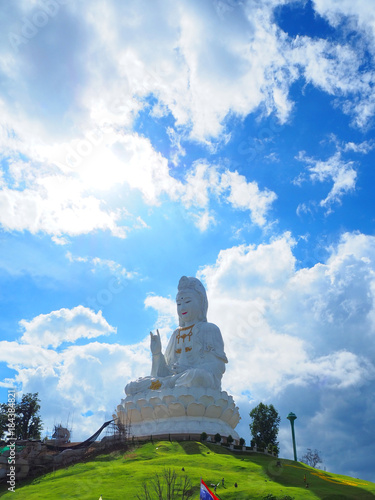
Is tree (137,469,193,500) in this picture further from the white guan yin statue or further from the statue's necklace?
the statue's necklace

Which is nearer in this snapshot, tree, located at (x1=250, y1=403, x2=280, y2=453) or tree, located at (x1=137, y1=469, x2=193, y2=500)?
tree, located at (x1=137, y1=469, x2=193, y2=500)

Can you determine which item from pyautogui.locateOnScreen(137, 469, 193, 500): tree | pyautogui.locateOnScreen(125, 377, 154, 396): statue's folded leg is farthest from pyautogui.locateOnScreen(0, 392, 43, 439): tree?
pyautogui.locateOnScreen(137, 469, 193, 500): tree

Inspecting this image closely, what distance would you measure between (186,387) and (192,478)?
1018cm

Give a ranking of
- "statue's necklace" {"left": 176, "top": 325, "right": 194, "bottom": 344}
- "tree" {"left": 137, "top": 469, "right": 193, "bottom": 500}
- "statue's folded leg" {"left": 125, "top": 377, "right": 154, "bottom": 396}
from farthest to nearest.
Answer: "statue's necklace" {"left": 176, "top": 325, "right": 194, "bottom": 344} → "statue's folded leg" {"left": 125, "top": 377, "right": 154, "bottom": 396} → "tree" {"left": 137, "top": 469, "right": 193, "bottom": 500}

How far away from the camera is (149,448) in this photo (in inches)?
867

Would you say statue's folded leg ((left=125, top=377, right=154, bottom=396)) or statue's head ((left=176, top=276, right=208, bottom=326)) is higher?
statue's head ((left=176, top=276, right=208, bottom=326))

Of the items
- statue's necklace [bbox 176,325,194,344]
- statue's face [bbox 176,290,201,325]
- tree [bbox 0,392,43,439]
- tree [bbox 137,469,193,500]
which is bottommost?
tree [bbox 137,469,193,500]

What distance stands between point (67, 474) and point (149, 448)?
477cm

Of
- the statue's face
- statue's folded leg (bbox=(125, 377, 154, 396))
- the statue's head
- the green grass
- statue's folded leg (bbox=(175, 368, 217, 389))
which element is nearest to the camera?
the green grass

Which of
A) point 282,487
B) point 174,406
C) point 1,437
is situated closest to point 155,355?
point 174,406

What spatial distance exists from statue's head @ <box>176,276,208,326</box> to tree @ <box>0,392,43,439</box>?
12407 millimetres

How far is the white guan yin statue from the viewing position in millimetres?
25766

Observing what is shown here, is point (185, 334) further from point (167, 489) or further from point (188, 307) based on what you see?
point (167, 489)

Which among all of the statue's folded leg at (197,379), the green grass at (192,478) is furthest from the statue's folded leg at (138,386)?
the green grass at (192,478)
